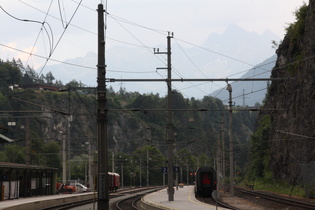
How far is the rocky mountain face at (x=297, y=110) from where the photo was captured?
66188 mm

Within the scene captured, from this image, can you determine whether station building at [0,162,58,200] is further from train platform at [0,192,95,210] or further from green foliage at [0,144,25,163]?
green foliage at [0,144,25,163]

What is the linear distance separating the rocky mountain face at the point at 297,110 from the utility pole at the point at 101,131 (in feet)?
106

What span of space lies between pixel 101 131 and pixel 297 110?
5224 cm

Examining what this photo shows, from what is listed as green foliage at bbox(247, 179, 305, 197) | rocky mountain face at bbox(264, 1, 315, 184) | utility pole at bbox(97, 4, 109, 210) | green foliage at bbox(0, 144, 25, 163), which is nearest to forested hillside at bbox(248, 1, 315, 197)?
rocky mountain face at bbox(264, 1, 315, 184)

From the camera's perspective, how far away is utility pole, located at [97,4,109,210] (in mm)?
26141

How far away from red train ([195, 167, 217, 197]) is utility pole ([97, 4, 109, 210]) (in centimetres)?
3858

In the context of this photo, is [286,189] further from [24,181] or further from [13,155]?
[13,155]

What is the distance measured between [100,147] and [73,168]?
137 meters

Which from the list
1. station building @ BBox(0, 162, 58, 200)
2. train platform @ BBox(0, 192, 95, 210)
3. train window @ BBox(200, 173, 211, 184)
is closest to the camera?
train platform @ BBox(0, 192, 95, 210)

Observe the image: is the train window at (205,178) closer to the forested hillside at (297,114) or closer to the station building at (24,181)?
the forested hillside at (297,114)

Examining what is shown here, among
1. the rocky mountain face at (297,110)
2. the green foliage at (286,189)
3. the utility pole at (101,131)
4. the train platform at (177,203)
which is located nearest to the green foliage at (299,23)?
the rocky mountain face at (297,110)

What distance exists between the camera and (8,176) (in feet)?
157

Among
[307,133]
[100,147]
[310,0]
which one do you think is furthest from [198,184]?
[100,147]

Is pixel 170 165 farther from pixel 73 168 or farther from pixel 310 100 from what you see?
pixel 73 168
